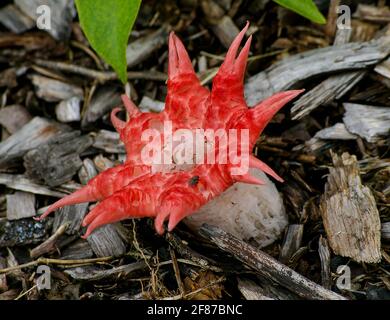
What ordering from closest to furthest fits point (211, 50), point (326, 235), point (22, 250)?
point (326, 235) < point (22, 250) < point (211, 50)

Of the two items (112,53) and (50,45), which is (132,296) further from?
(50,45)

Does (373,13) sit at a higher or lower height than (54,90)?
higher

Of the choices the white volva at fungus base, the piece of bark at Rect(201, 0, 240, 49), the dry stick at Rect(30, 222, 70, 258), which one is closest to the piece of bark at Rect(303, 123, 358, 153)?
the white volva at fungus base

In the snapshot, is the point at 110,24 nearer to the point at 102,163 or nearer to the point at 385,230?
the point at 102,163

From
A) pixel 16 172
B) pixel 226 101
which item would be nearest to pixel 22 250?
pixel 16 172

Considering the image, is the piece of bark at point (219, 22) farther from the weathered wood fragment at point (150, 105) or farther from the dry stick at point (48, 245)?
the dry stick at point (48, 245)

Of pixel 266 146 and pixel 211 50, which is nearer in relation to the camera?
pixel 266 146

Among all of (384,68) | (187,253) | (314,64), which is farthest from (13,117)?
(384,68)
